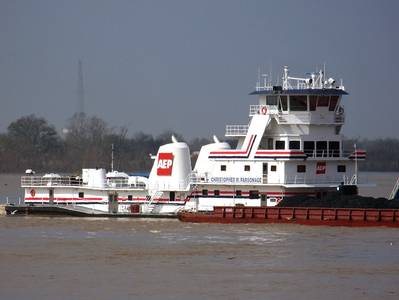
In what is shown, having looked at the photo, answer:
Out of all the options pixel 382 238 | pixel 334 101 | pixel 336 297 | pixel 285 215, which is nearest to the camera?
pixel 336 297

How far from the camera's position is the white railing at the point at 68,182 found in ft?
167

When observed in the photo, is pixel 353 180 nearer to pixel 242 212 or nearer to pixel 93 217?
pixel 242 212

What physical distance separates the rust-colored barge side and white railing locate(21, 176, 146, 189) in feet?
14.9

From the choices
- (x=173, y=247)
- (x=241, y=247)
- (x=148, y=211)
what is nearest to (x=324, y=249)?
(x=241, y=247)

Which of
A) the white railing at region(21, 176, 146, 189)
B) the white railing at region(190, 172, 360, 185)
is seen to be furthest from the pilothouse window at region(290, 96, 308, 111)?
the white railing at region(21, 176, 146, 189)

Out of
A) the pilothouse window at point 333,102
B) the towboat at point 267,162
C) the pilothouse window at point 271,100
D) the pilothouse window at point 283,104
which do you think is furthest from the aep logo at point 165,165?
the pilothouse window at point 333,102

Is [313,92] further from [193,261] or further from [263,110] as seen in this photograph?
[193,261]

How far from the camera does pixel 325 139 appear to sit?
4853 cm

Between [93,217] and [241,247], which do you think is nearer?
[241,247]

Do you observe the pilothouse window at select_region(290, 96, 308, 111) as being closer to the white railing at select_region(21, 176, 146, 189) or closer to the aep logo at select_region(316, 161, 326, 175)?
the aep logo at select_region(316, 161, 326, 175)

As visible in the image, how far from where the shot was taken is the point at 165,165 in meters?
49.7

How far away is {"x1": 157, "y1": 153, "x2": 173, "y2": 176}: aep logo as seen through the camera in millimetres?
49562

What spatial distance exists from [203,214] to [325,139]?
6521 mm

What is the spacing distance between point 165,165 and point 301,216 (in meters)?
7.34
